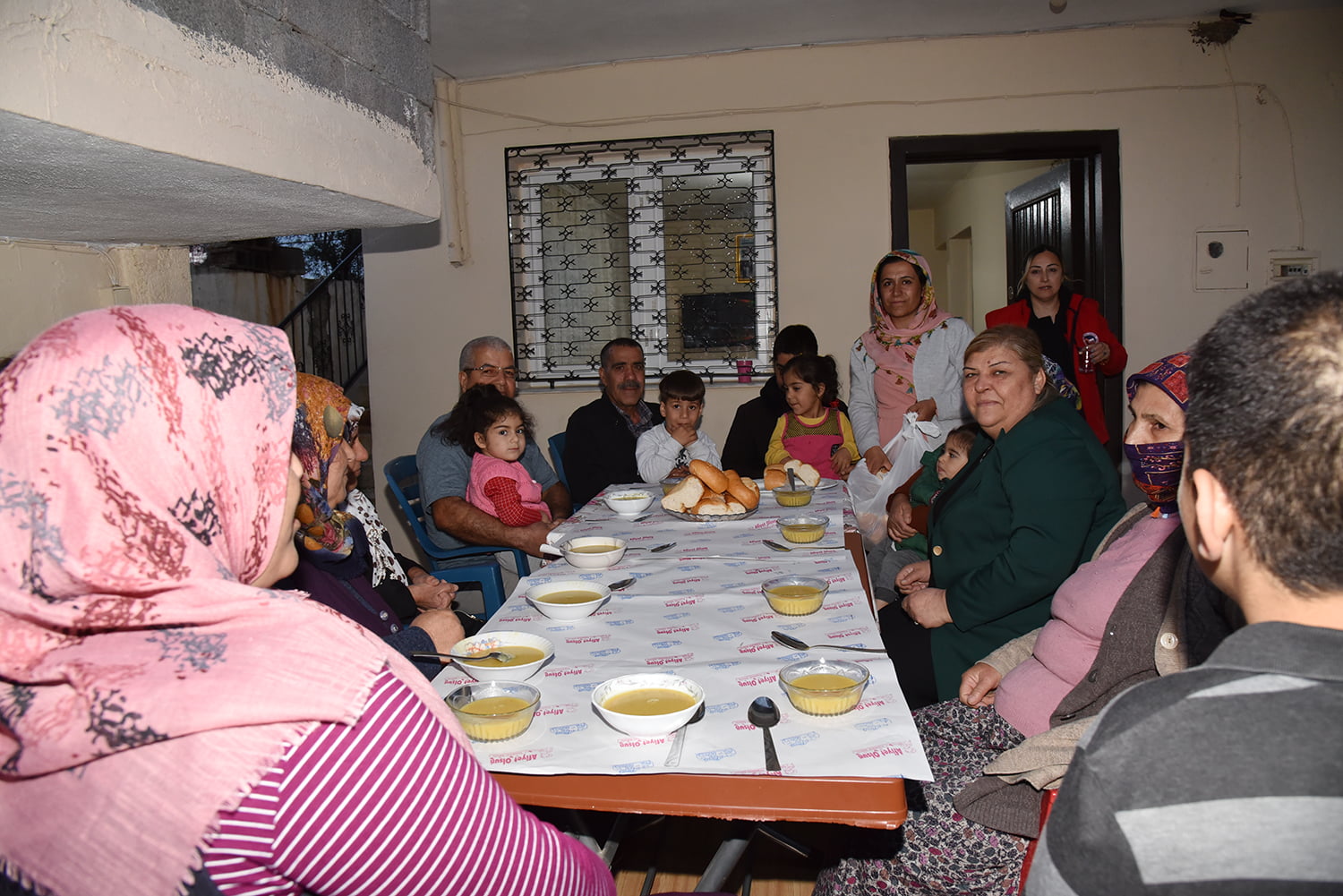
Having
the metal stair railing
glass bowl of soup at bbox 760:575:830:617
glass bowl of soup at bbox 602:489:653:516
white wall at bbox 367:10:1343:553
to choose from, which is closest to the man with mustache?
glass bowl of soup at bbox 602:489:653:516

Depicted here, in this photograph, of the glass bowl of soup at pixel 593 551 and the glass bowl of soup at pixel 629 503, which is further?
the glass bowl of soup at pixel 629 503

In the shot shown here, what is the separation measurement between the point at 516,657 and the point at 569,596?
0.42 meters

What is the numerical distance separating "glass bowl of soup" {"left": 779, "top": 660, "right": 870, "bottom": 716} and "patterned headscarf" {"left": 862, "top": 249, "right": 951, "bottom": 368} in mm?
2927

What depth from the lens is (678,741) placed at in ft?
4.29

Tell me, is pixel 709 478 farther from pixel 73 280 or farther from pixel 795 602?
pixel 73 280

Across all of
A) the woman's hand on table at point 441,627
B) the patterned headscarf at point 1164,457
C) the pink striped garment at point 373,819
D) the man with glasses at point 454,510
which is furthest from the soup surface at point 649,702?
the man with glasses at point 454,510

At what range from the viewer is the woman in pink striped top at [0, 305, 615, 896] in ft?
2.52

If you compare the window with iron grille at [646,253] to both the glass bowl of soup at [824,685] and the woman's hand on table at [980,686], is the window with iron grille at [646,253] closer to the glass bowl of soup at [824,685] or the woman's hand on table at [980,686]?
the woman's hand on table at [980,686]

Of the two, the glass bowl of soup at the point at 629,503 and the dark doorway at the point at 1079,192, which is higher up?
the dark doorway at the point at 1079,192

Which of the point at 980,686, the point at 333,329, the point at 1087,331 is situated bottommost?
the point at 980,686

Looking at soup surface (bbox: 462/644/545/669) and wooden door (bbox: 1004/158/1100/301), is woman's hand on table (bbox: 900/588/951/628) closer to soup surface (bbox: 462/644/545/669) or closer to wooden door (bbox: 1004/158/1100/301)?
soup surface (bbox: 462/644/545/669)

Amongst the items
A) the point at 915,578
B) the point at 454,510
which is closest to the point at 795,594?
the point at 915,578

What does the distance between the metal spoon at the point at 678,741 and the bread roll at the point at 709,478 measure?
174 centimetres

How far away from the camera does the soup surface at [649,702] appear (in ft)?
4.46
